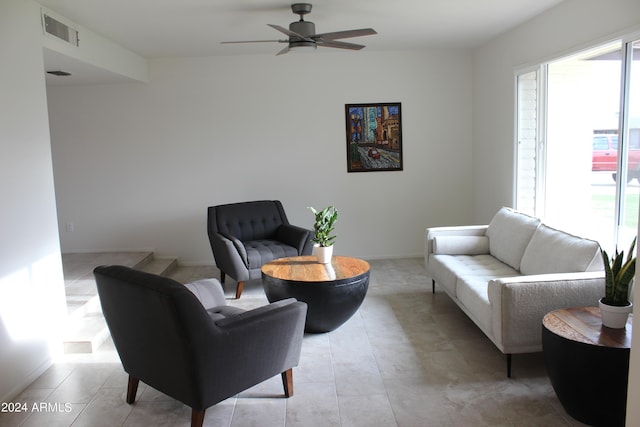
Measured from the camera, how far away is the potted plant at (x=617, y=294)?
8.34 feet

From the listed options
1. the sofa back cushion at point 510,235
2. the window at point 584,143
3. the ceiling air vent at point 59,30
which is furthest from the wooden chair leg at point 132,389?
the window at point 584,143

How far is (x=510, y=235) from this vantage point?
13.9ft

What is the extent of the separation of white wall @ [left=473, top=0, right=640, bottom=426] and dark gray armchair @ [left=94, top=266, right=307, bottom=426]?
2930mm

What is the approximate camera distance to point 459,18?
4.49m

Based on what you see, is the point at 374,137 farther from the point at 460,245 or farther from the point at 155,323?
the point at 155,323

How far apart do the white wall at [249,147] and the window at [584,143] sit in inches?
52.8

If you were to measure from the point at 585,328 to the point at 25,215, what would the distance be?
343 cm

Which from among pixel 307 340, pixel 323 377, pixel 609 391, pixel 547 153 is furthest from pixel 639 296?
pixel 547 153

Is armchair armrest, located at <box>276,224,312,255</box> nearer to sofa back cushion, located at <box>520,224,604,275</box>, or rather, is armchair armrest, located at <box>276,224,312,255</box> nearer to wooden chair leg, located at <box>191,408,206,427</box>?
sofa back cushion, located at <box>520,224,604,275</box>

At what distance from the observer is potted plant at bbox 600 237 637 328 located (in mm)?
2541

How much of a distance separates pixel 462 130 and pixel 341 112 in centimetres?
152

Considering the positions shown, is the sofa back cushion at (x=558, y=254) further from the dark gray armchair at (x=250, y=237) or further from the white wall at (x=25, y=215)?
the white wall at (x=25, y=215)

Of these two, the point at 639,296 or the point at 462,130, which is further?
the point at 462,130

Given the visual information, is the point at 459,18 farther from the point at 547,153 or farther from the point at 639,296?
the point at 639,296
